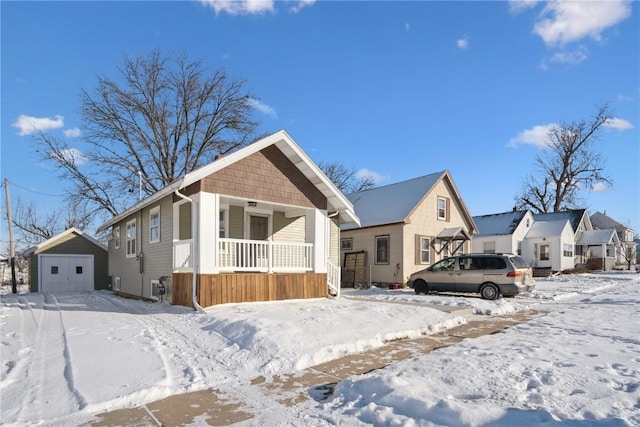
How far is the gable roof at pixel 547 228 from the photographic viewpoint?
105ft

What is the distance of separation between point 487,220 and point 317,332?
29200mm

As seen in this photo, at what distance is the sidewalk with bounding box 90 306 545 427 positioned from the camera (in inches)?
167

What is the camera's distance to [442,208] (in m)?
22.6

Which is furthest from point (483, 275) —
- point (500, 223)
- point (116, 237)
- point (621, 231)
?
point (621, 231)

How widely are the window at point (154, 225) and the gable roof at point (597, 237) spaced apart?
3686 centimetres

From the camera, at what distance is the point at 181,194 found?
1117 cm

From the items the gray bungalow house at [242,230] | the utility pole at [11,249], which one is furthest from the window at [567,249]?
the utility pole at [11,249]

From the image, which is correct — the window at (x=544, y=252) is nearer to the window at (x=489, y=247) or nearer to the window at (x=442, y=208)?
the window at (x=489, y=247)

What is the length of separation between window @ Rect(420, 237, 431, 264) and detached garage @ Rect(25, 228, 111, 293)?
17019 millimetres

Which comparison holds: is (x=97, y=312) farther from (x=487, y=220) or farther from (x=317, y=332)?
(x=487, y=220)

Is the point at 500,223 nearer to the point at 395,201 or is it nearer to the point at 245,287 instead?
the point at 395,201

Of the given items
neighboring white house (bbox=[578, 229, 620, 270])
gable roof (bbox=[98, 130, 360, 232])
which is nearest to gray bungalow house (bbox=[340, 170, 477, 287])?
gable roof (bbox=[98, 130, 360, 232])

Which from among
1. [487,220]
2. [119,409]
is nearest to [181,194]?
[119,409]

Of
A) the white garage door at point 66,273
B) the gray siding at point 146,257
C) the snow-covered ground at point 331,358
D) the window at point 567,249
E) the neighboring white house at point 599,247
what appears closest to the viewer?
the snow-covered ground at point 331,358
